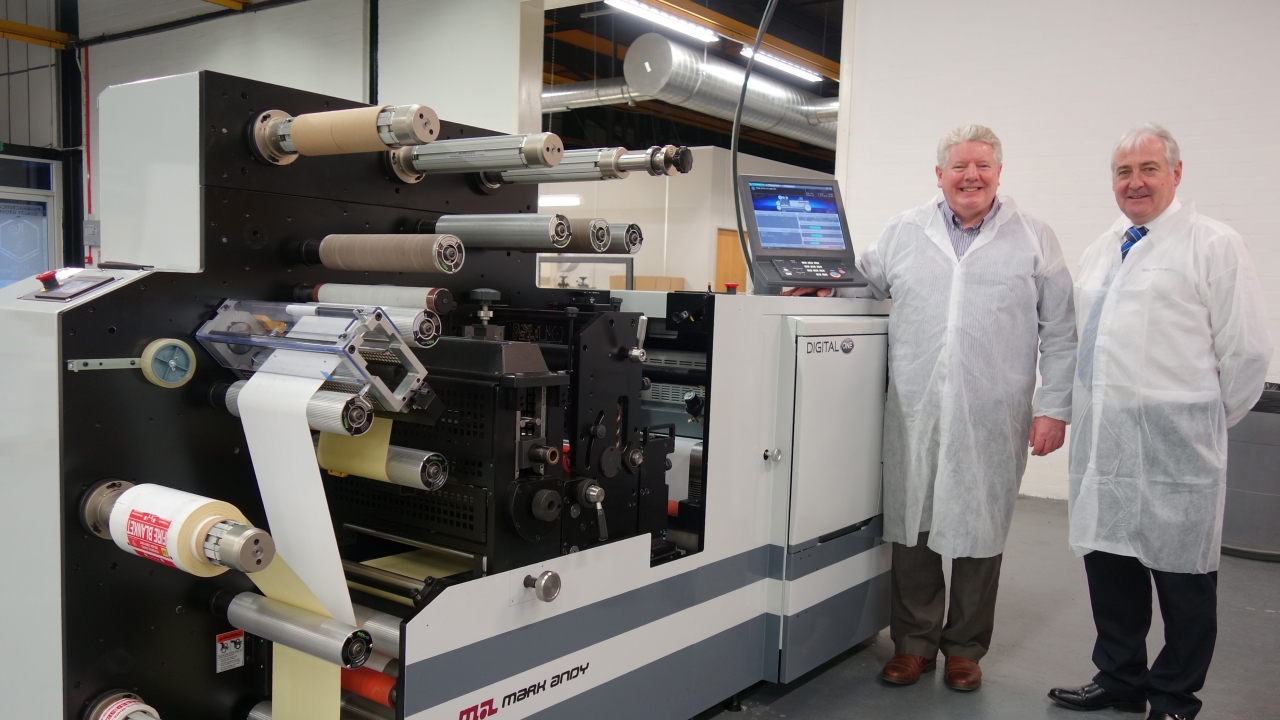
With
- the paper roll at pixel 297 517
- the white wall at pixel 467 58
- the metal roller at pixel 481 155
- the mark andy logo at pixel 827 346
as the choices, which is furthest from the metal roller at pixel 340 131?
the white wall at pixel 467 58

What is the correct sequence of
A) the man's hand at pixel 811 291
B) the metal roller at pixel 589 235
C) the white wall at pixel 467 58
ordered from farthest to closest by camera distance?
1. the white wall at pixel 467 58
2. the man's hand at pixel 811 291
3. the metal roller at pixel 589 235

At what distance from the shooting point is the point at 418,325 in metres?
1.39

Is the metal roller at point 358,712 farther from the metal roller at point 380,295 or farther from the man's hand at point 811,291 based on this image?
the man's hand at point 811,291

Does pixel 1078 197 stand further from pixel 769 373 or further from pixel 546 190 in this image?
pixel 546 190

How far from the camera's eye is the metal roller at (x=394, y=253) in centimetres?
144

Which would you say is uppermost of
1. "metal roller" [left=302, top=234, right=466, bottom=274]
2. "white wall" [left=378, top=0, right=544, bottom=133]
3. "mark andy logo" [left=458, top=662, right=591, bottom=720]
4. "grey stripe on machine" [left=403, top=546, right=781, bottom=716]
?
"white wall" [left=378, top=0, right=544, bottom=133]

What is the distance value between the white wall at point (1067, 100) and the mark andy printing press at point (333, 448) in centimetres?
308

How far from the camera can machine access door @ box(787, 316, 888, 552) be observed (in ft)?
7.54

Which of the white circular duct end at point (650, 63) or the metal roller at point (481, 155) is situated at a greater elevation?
the white circular duct end at point (650, 63)

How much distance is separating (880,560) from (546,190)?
20.5ft

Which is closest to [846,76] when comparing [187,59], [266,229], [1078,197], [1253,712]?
[1078,197]

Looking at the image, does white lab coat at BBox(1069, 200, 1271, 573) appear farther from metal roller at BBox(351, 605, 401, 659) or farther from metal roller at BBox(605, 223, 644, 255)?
metal roller at BBox(351, 605, 401, 659)

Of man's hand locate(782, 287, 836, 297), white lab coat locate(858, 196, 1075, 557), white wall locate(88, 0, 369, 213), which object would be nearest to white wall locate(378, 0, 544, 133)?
white wall locate(88, 0, 369, 213)

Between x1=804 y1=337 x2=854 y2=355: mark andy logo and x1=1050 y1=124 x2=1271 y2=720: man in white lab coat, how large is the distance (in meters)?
0.63
